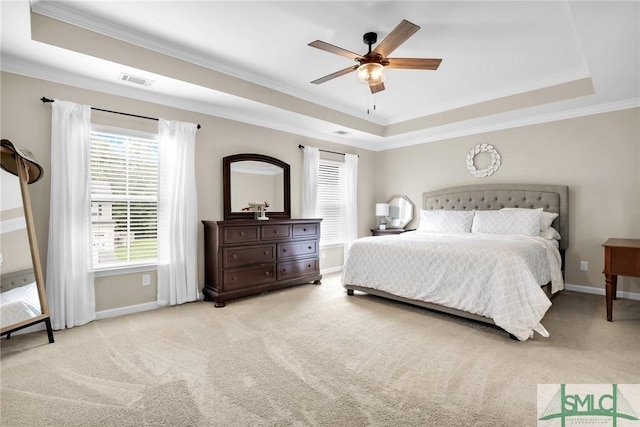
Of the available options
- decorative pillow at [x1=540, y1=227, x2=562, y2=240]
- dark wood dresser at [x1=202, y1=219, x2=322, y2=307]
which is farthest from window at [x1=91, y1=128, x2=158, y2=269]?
decorative pillow at [x1=540, y1=227, x2=562, y2=240]

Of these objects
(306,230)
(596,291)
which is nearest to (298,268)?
(306,230)

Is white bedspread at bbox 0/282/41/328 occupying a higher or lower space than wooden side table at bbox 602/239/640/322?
lower

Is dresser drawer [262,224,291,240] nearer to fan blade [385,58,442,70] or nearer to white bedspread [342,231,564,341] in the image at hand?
white bedspread [342,231,564,341]

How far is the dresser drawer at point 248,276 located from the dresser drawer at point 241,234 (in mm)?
358

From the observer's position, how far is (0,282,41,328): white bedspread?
258 centimetres

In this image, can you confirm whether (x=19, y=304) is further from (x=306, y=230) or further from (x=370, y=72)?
(x=370, y=72)

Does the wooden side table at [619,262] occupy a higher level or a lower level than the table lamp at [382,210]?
lower

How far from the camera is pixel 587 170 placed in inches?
169

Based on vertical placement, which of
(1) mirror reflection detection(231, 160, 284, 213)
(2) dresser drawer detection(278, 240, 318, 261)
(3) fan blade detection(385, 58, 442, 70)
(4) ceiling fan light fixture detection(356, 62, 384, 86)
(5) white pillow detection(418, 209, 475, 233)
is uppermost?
(3) fan blade detection(385, 58, 442, 70)

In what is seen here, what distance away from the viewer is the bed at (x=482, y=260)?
2.85 meters

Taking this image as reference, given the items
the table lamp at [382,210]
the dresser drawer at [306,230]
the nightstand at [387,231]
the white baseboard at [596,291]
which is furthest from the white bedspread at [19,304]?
the white baseboard at [596,291]

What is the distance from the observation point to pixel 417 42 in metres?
3.17

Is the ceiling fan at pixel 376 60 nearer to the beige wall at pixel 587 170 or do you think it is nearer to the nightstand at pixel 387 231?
the beige wall at pixel 587 170

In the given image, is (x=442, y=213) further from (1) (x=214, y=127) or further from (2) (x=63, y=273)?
(2) (x=63, y=273)
